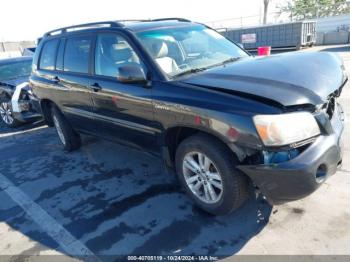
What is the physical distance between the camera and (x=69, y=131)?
5219mm

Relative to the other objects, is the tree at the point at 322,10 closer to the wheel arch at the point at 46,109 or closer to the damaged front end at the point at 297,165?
the wheel arch at the point at 46,109

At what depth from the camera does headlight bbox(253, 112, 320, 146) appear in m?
2.35

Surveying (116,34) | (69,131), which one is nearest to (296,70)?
(116,34)

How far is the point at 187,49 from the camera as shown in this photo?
12.0 ft

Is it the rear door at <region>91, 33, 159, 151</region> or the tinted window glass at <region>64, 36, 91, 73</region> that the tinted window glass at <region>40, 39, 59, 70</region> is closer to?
the tinted window glass at <region>64, 36, 91, 73</region>

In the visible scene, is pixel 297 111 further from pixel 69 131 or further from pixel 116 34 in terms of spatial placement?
pixel 69 131

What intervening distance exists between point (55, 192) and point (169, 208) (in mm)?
1579

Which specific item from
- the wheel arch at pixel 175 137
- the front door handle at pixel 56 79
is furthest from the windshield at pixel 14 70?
the wheel arch at pixel 175 137

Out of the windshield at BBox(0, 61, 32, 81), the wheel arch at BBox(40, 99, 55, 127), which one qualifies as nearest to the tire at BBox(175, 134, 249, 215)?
the wheel arch at BBox(40, 99, 55, 127)

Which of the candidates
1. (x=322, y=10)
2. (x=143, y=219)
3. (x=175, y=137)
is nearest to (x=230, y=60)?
(x=175, y=137)

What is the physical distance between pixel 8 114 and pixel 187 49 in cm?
560

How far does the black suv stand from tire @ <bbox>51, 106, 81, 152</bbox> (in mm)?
608

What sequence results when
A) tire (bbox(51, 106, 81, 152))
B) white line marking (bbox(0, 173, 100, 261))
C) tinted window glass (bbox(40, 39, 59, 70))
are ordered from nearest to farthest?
white line marking (bbox(0, 173, 100, 261)) < tinted window glass (bbox(40, 39, 59, 70)) < tire (bbox(51, 106, 81, 152))

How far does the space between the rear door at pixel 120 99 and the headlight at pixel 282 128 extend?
1256 mm
